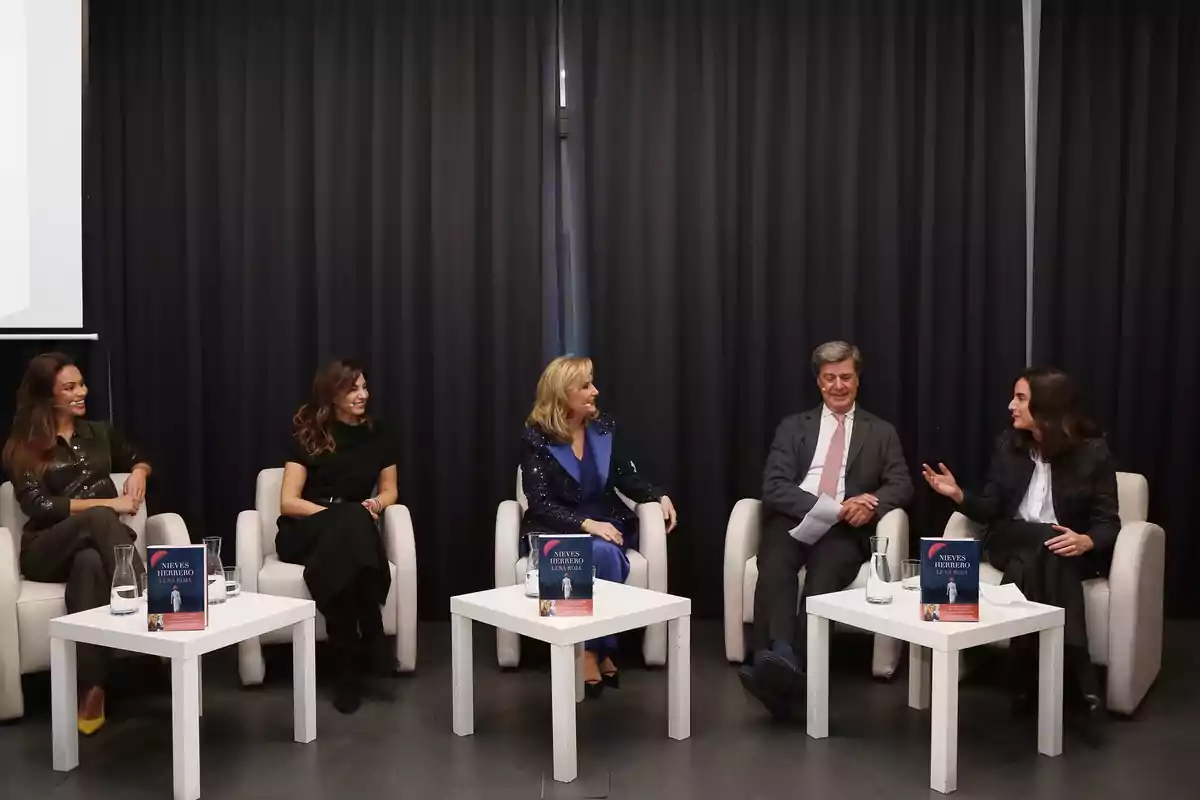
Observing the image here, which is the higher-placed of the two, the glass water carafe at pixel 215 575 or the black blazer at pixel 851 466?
the black blazer at pixel 851 466

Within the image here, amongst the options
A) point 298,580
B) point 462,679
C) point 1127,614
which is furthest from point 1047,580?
point 298,580

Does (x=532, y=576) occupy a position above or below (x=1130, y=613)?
above

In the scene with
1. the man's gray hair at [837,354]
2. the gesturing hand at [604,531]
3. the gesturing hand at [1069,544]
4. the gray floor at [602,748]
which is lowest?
the gray floor at [602,748]

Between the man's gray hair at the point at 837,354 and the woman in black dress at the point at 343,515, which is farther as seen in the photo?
the man's gray hair at the point at 837,354

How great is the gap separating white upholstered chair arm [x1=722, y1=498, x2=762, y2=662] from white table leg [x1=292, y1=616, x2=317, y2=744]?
151 cm

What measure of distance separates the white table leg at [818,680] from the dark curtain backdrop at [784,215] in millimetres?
1468

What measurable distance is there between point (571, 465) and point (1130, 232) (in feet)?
8.63

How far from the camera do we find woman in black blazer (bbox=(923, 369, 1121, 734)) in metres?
3.58

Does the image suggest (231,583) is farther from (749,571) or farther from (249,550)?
(749,571)

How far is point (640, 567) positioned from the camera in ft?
13.3

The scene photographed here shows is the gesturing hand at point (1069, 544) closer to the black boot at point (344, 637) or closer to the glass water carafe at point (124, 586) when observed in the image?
the black boot at point (344, 637)

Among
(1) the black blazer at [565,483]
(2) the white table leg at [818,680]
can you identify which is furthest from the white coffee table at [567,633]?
(1) the black blazer at [565,483]

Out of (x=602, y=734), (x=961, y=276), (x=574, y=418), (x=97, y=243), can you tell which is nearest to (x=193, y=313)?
(x=97, y=243)

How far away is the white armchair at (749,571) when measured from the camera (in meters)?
3.96
